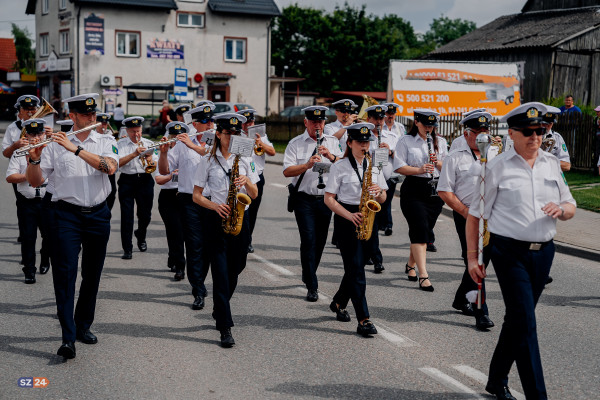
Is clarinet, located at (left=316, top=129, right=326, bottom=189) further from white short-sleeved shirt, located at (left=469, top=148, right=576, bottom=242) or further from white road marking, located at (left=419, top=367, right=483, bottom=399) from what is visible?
white short-sleeved shirt, located at (left=469, top=148, right=576, bottom=242)

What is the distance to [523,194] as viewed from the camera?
16.6 feet

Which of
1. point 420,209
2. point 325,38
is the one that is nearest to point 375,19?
point 325,38

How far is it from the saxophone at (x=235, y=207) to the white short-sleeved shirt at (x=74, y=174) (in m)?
1.04

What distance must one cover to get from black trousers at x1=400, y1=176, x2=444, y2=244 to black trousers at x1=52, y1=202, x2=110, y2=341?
3.78 meters

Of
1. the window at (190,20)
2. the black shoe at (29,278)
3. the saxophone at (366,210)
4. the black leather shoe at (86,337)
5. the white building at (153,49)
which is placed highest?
the window at (190,20)

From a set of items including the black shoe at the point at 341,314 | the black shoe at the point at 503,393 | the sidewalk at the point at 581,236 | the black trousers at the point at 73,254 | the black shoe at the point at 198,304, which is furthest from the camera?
the sidewalk at the point at 581,236

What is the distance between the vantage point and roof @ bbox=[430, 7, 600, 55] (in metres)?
35.0

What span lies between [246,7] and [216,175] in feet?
148

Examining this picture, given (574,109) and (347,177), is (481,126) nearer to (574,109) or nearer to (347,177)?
(347,177)

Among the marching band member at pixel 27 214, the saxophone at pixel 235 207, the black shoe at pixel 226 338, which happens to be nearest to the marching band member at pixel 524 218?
the saxophone at pixel 235 207

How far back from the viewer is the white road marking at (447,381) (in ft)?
18.0

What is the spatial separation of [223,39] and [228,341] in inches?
1787

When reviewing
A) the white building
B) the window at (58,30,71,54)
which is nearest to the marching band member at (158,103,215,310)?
the white building

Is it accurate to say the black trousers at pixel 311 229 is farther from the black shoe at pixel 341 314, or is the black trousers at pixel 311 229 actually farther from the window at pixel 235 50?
the window at pixel 235 50
